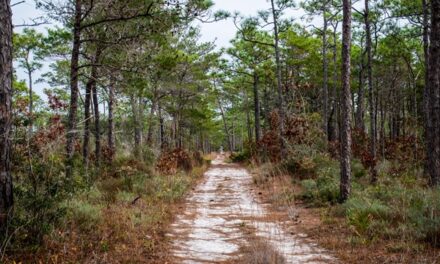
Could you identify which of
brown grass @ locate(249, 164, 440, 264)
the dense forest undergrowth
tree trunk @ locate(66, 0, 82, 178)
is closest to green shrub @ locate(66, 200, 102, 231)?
tree trunk @ locate(66, 0, 82, 178)

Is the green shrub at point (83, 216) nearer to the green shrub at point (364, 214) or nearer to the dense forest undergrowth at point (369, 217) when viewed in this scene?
the dense forest undergrowth at point (369, 217)

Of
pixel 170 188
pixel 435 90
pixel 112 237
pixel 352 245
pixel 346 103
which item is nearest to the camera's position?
pixel 352 245

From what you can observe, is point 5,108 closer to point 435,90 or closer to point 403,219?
point 403,219

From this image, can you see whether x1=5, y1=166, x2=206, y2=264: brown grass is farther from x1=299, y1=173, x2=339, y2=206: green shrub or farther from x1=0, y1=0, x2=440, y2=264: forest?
x1=299, y1=173, x2=339, y2=206: green shrub

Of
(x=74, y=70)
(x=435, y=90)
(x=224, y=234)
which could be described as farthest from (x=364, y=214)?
(x=74, y=70)

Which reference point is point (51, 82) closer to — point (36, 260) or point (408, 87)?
point (36, 260)

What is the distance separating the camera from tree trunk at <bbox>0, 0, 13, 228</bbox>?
4.63 meters

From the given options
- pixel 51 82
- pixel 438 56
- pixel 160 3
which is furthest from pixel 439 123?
pixel 51 82

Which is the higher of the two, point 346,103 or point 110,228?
point 346,103

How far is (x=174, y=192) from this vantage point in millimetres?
11078

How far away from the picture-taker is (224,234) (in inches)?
275

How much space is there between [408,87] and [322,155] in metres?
18.0

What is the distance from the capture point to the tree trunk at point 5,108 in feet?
15.2

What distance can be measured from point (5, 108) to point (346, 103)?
643cm
